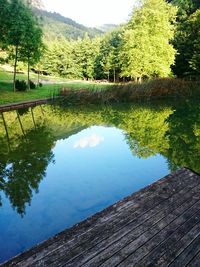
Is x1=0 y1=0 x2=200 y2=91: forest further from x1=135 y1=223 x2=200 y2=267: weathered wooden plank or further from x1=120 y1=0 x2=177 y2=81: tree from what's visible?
x1=135 y1=223 x2=200 y2=267: weathered wooden plank

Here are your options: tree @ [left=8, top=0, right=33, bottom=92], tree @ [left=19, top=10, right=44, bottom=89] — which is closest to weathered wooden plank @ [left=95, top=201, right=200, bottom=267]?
tree @ [left=8, top=0, right=33, bottom=92]

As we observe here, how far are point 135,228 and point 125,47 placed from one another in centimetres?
3471

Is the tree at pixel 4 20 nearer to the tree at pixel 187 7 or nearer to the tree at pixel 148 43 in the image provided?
the tree at pixel 148 43

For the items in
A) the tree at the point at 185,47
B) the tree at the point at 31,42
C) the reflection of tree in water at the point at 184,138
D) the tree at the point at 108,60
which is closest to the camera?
the reflection of tree in water at the point at 184,138

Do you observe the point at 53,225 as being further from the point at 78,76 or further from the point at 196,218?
the point at 78,76

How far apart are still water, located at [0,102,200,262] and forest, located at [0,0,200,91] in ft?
28.6

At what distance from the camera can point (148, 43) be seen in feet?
119

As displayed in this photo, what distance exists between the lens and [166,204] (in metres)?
6.01

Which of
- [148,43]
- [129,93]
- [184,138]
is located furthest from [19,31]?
[184,138]

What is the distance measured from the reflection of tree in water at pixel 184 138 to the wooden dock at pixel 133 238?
4.55 metres

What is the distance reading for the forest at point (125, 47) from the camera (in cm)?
2595

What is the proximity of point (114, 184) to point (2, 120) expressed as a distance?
35.0ft

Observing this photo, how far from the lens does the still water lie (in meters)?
7.14

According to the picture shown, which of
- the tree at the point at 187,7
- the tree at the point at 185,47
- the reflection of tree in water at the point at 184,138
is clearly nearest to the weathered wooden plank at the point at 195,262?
the reflection of tree in water at the point at 184,138
